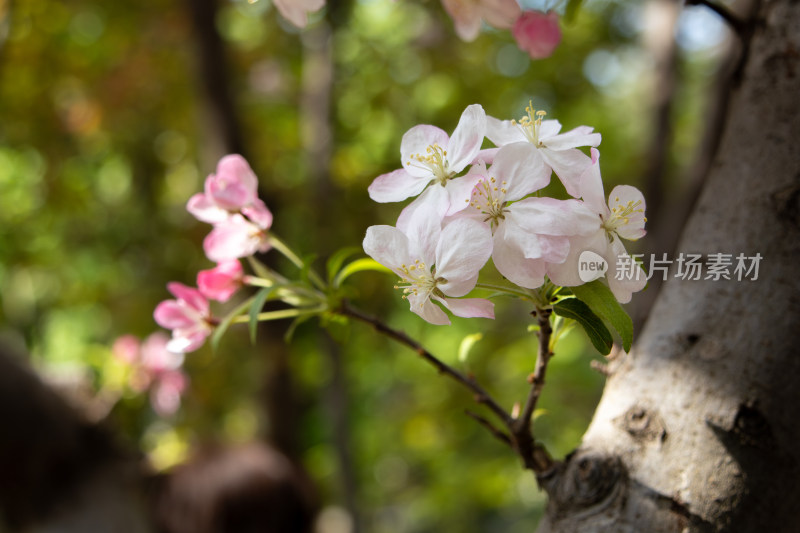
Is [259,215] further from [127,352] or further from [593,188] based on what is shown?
[127,352]

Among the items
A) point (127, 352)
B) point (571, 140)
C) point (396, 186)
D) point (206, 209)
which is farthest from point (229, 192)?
point (127, 352)

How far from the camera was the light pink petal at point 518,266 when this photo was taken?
374 mm

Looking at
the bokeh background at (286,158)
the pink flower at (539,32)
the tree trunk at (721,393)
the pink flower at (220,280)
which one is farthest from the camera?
the bokeh background at (286,158)

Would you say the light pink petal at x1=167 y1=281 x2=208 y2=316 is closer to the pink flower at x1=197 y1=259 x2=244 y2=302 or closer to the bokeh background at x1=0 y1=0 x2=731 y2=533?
the pink flower at x1=197 y1=259 x2=244 y2=302

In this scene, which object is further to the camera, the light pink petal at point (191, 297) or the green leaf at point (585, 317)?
the light pink petal at point (191, 297)

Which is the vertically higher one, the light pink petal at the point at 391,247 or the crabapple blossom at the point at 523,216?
the crabapple blossom at the point at 523,216

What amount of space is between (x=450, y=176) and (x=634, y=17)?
243 cm

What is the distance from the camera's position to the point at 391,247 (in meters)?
0.40

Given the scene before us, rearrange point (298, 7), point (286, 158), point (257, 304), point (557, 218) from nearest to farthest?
point (557, 218) → point (257, 304) → point (298, 7) → point (286, 158)

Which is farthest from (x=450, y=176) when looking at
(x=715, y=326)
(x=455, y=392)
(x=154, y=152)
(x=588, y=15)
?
(x=154, y=152)

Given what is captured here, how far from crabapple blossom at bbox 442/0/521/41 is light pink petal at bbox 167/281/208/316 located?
0.37 m

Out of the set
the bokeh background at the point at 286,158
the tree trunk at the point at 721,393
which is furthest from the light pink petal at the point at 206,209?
the bokeh background at the point at 286,158

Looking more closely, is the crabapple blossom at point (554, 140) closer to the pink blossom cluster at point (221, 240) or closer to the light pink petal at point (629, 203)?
the light pink petal at point (629, 203)

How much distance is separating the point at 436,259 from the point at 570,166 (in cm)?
10
